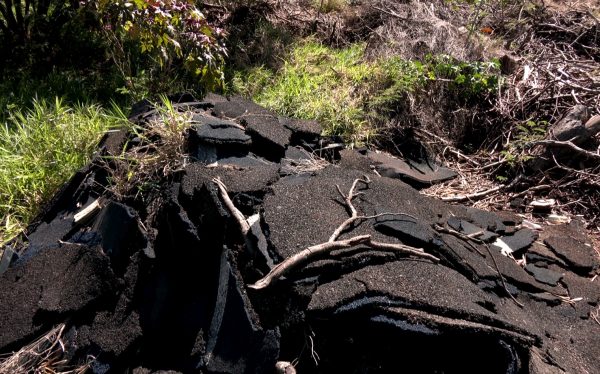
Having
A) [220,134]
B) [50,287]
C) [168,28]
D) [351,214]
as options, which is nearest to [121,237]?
[50,287]

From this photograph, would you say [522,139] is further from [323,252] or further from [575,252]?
[323,252]

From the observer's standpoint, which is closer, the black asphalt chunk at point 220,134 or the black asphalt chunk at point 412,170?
the black asphalt chunk at point 220,134

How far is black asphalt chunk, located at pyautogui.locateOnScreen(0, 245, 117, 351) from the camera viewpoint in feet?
8.50

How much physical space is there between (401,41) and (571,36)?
2.09 metres

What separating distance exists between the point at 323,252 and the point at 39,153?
2646 mm

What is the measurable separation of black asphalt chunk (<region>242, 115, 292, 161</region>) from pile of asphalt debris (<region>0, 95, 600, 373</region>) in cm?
2

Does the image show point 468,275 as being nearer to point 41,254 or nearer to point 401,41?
point 41,254

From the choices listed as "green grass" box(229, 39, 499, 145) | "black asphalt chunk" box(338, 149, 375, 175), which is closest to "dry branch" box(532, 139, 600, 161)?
"green grass" box(229, 39, 499, 145)

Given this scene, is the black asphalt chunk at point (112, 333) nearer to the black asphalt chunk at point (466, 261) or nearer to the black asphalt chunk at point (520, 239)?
the black asphalt chunk at point (466, 261)

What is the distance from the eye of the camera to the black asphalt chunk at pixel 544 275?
2795 millimetres

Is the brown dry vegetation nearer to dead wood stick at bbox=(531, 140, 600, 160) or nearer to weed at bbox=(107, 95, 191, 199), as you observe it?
dead wood stick at bbox=(531, 140, 600, 160)

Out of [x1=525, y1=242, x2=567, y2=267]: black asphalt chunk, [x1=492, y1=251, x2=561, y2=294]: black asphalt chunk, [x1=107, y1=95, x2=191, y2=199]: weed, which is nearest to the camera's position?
[x1=492, y1=251, x2=561, y2=294]: black asphalt chunk

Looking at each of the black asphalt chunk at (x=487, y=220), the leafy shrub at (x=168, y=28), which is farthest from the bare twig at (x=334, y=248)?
the leafy shrub at (x=168, y=28)

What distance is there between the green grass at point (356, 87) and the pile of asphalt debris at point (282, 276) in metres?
1.06
